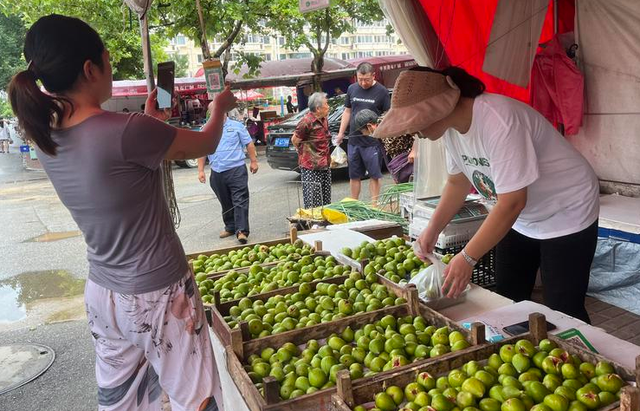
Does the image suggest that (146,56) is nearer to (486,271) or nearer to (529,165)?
(529,165)

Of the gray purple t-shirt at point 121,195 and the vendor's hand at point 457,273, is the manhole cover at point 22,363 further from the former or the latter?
the vendor's hand at point 457,273

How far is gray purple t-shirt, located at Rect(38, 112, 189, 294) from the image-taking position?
5.82 ft

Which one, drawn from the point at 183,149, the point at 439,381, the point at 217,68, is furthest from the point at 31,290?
the point at 439,381

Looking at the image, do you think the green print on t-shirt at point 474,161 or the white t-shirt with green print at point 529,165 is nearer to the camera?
the white t-shirt with green print at point 529,165

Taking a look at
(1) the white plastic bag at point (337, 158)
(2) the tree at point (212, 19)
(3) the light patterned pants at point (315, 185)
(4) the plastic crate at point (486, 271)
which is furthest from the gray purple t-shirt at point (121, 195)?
(1) the white plastic bag at point (337, 158)

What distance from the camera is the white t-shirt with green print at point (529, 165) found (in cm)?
210

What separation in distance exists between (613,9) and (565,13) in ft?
2.18

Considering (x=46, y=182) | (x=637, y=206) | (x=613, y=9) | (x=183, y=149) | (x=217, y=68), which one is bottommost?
(x=46, y=182)

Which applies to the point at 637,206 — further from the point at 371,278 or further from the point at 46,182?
the point at 46,182

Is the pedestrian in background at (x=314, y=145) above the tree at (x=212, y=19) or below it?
below

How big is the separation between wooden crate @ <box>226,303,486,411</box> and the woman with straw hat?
0.74ft

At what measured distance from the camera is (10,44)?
2877 cm

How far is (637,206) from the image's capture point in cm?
452

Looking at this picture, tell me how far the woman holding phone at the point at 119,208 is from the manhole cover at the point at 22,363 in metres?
2.48
